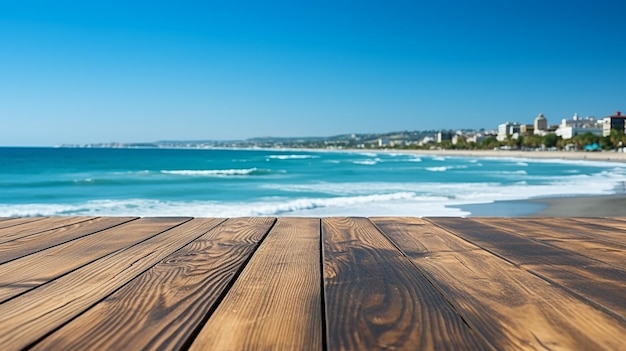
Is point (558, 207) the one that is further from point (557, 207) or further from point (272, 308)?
point (272, 308)

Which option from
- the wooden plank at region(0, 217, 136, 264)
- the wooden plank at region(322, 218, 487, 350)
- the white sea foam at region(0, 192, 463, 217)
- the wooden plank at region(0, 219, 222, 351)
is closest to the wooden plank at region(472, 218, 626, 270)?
the wooden plank at region(322, 218, 487, 350)

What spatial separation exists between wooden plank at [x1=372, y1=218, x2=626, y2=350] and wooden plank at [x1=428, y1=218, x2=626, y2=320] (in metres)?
0.04

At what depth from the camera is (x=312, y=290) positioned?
1030 mm

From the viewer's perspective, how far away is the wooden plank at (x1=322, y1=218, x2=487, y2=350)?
2.46 ft

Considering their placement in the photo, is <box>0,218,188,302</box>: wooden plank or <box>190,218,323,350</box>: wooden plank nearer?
<box>190,218,323,350</box>: wooden plank

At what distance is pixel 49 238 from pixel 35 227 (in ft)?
1.22

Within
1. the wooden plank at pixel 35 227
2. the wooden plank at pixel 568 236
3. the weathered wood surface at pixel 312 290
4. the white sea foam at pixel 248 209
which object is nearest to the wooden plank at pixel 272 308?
the weathered wood surface at pixel 312 290

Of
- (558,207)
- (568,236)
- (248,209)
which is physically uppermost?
(568,236)

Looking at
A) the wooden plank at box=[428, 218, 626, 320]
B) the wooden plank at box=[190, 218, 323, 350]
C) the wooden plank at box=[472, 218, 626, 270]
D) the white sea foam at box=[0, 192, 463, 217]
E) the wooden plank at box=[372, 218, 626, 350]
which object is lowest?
the white sea foam at box=[0, 192, 463, 217]

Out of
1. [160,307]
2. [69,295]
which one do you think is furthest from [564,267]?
[69,295]

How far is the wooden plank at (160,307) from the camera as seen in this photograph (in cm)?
75

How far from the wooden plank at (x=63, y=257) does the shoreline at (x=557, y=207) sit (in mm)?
6634

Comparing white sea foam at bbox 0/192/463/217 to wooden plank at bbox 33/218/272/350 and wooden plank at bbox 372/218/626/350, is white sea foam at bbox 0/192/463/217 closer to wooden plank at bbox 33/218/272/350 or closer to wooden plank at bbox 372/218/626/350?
wooden plank at bbox 372/218/626/350

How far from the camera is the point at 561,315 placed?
34.9 inches
